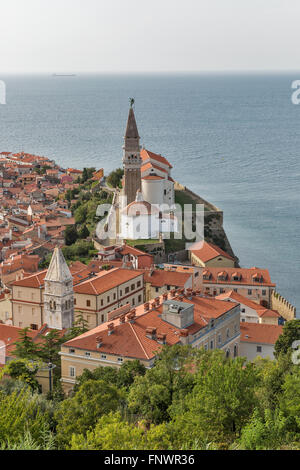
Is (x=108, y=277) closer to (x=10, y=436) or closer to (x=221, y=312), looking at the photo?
(x=221, y=312)

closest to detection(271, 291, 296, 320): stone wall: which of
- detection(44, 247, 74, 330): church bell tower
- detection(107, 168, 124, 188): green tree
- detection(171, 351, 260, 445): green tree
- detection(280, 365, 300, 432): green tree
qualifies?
detection(44, 247, 74, 330): church bell tower

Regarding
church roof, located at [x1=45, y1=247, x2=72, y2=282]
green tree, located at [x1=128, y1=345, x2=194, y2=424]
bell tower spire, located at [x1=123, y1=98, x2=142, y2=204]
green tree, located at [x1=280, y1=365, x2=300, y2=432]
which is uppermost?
bell tower spire, located at [x1=123, y1=98, x2=142, y2=204]

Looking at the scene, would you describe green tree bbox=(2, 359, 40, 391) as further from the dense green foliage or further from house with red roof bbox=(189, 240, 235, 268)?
house with red roof bbox=(189, 240, 235, 268)

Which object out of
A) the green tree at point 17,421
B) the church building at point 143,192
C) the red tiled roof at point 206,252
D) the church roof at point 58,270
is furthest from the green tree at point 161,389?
the church building at point 143,192

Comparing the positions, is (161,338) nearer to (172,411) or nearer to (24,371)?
(24,371)

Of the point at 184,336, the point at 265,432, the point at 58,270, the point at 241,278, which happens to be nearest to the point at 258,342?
the point at 184,336
